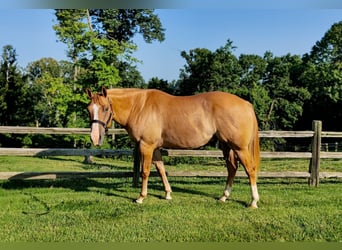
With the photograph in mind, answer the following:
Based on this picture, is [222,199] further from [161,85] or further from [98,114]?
[161,85]

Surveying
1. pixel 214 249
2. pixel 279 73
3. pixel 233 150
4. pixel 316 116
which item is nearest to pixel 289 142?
pixel 316 116

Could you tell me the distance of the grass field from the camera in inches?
155

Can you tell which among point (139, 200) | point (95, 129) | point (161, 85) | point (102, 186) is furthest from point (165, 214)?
point (161, 85)

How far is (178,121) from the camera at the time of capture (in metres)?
5.57

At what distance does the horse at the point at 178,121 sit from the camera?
17.6ft

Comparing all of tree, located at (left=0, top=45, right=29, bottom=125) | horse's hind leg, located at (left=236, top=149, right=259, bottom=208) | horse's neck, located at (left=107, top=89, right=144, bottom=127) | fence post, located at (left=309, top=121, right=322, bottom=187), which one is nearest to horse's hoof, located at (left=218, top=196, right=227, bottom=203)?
horse's hind leg, located at (left=236, top=149, right=259, bottom=208)

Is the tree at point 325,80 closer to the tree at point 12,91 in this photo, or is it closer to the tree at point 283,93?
the tree at point 283,93

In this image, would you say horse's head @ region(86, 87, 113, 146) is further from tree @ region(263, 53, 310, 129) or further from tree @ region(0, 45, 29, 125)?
tree @ region(263, 53, 310, 129)

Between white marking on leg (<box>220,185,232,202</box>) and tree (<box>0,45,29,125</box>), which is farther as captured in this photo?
tree (<box>0,45,29,125</box>)

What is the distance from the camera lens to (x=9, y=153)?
6.74 meters

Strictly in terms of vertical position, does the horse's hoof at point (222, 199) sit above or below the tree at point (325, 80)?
below

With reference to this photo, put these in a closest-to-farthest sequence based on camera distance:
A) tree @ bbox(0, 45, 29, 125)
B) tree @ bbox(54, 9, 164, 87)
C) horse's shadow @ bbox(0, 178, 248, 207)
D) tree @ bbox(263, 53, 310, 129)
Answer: horse's shadow @ bbox(0, 178, 248, 207)
tree @ bbox(54, 9, 164, 87)
tree @ bbox(0, 45, 29, 125)
tree @ bbox(263, 53, 310, 129)

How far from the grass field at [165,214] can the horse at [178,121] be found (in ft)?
1.42

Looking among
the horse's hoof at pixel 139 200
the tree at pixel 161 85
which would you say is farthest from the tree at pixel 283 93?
the horse's hoof at pixel 139 200
